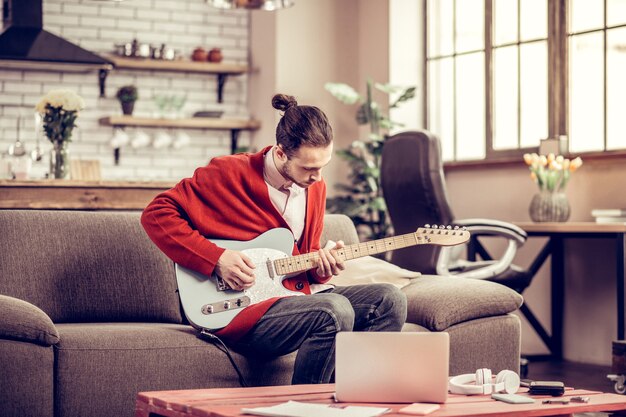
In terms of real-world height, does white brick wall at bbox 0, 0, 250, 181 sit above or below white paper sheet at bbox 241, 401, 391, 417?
above

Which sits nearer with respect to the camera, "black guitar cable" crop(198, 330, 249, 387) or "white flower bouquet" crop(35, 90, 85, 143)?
"black guitar cable" crop(198, 330, 249, 387)

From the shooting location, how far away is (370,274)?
339 centimetres

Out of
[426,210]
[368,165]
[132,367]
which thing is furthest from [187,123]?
[132,367]

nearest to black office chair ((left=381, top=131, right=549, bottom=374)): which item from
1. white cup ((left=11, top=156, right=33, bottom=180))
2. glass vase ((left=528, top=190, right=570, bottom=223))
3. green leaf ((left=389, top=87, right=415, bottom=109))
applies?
glass vase ((left=528, top=190, right=570, bottom=223))

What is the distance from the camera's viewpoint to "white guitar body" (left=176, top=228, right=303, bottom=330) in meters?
2.79

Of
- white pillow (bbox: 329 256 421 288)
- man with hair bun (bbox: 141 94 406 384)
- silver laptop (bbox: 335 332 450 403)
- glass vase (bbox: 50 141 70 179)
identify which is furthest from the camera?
glass vase (bbox: 50 141 70 179)

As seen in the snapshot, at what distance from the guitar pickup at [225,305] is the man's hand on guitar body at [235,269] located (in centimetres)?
4

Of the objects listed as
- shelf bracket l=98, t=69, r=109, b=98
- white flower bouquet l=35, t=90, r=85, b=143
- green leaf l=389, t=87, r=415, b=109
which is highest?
shelf bracket l=98, t=69, r=109, b=98

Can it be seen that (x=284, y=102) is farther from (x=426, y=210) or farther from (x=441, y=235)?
(x=426, y=210)

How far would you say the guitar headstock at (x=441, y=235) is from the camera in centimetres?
282

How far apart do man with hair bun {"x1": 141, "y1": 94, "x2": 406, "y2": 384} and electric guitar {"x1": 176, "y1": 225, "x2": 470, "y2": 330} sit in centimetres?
3

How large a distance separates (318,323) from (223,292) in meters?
0.31

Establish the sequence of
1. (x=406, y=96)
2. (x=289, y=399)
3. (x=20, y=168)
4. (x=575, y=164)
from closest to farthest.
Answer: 1. (x=289, y=399)
2. (x=20, y=168)
3. (x=575, y=164)
4. (x=406, y=96)

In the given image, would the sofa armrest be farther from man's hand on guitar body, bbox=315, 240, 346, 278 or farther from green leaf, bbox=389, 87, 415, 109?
green leaf, bbox=389, 87, 415, 109
